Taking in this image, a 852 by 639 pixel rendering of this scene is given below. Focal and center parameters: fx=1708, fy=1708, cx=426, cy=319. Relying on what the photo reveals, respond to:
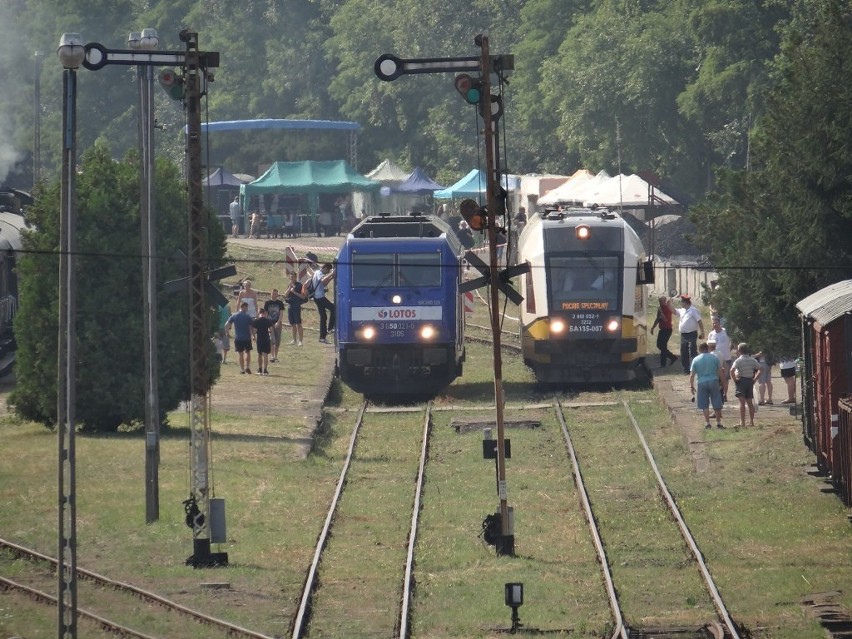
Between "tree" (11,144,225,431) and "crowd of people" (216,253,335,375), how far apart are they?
283 centimetres

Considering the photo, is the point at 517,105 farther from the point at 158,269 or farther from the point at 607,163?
the point at 158,269

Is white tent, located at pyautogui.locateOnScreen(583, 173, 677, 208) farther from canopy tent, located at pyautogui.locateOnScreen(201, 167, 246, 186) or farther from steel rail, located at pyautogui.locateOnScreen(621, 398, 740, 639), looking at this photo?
steel rail, located at pyautogui.locateOnScreen(621, 398, 740, 639)

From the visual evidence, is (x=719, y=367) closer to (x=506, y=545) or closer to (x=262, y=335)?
(x=506, y=545)

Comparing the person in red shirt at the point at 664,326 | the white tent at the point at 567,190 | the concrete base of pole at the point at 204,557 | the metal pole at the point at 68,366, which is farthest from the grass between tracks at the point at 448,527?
the white tent at the point at 567,190

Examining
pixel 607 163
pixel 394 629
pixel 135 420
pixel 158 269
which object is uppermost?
pixel 607 163

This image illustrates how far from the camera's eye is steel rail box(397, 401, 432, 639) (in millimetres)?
15602

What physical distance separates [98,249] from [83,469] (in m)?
4.16

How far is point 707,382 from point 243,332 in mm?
10922

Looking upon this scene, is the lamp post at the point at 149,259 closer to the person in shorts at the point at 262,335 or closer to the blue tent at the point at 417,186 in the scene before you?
the person in shorts at the point at 262,335

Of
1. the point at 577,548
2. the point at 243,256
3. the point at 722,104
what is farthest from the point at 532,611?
the point at 722,104

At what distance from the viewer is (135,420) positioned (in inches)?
1080

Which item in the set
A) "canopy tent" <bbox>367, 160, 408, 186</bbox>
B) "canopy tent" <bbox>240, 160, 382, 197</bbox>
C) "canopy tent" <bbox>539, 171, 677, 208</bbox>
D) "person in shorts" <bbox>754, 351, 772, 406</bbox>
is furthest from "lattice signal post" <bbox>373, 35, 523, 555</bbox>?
"canopy tent" <bbox>367, 160, 408, 186</bbox>

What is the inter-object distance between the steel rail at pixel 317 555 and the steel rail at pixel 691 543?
3.80 metres

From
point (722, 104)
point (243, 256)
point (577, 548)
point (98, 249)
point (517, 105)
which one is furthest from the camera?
point (517, 105)
